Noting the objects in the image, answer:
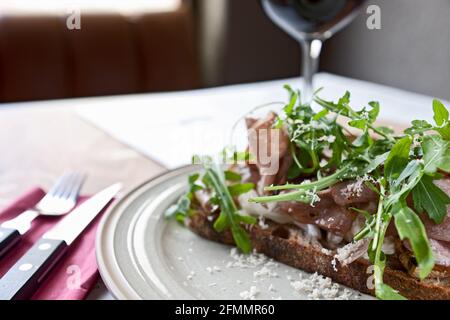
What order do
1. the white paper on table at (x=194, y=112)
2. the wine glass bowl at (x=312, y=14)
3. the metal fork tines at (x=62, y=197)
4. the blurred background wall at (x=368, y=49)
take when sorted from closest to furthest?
the metal fork tines at (x=62, y=197) < the wine glass bowl at (x=312, y=14) < the white paper on table at (x=194, y=112) < the blurred background wall at (x=368, y=49)

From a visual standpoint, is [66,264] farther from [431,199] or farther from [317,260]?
[431,199]

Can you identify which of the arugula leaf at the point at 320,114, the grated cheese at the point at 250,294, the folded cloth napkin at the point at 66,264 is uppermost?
the arugula leaf at the point at 320,114

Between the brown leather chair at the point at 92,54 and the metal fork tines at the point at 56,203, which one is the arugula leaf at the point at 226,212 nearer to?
the metal fork tines at the point at 56,203

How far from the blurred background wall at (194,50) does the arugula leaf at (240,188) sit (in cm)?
146

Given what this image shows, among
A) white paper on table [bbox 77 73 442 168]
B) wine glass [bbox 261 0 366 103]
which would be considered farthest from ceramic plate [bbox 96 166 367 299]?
wine glass [bbox 261 0 366 103]

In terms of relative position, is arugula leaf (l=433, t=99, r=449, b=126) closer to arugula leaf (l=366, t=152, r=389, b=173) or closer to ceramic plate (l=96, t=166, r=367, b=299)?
arugula leaf (l=366, t=152, r=389, b=173)

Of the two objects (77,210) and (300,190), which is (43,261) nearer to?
(77,210)

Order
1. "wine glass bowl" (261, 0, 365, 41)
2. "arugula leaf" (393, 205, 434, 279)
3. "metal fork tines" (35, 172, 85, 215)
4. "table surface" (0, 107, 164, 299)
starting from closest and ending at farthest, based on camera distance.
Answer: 1. "arugula leaf" (393, 205, 434, 279)
2. "metal fork tines" (35, 172, 85, 215)
3. "table surface" (0, 107, 164, 299)
4. "wine glass bowl" (261, 0, 365, 41)

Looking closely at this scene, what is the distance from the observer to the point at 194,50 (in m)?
2.69

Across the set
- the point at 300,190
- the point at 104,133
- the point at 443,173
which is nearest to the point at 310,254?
the point at 300,190

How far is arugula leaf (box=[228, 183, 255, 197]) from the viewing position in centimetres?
91

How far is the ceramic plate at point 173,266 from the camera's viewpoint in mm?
763

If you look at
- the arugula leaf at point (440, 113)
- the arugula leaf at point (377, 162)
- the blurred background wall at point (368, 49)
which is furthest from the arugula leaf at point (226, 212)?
the blurred background wall at point (368, 49)

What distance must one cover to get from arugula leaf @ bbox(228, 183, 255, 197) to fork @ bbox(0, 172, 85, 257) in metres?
0.31
